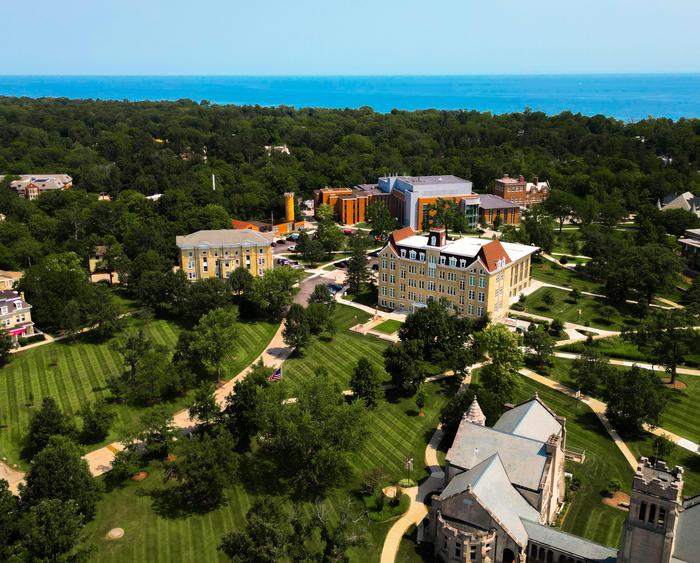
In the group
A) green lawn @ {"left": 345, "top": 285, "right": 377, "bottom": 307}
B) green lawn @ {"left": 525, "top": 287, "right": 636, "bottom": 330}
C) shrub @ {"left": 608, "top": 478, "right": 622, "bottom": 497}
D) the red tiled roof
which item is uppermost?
the red tiled roof

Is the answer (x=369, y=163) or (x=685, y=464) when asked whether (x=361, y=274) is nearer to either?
(x=685, y=464)

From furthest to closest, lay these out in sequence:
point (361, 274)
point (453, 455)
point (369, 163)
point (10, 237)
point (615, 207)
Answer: point (369, 163) < point (615, 207) < point (10, 237) < point (361, 274) < point (453, 455)

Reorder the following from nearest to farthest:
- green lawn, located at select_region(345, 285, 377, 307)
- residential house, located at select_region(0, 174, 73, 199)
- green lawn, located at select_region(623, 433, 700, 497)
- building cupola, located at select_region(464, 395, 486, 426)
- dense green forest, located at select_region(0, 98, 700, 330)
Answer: building cupola, located at select_region(464, 395, 486, 426), green lawn, located at select_region(623, 433, 700, 497), green lawn, located at select_region(345, 285, 377, 307), dense green forest, located at select_region(0, 98, 700, 330), residential house, located at select_region(0, 174, 73, 199)

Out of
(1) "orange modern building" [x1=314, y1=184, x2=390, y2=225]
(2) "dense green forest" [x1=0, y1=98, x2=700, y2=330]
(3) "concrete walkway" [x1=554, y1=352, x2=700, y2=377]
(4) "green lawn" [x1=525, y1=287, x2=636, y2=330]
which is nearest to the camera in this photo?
(3) "concrete walkway" [x1=554, y1=352, x2=700, y2=377]

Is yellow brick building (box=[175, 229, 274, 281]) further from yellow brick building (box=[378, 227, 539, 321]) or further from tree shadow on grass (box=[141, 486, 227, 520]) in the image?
tree shadow on grass (box=[141, 486, 227, 520])

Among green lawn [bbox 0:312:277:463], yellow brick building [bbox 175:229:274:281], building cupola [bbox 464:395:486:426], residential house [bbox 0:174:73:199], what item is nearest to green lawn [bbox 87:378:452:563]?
green lawn [bbox 0:312:277:463]

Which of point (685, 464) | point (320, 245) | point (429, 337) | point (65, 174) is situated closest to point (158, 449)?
point (429, 337)

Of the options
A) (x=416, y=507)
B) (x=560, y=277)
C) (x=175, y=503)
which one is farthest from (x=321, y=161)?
(x=416, y=507)
